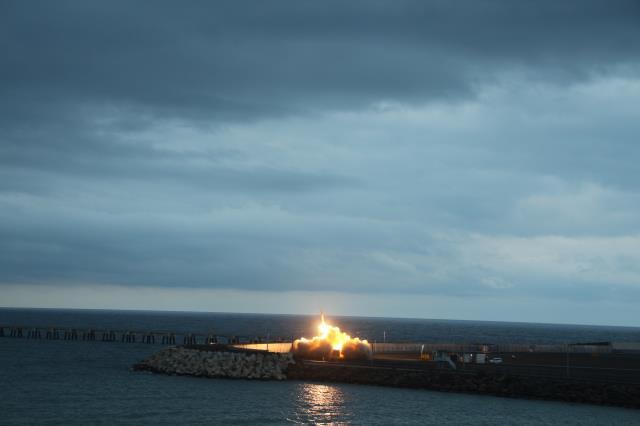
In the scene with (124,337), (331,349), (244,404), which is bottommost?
(244,404)

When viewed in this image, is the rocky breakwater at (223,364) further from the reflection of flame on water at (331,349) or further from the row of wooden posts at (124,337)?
the row of wooden posts at (124,337)

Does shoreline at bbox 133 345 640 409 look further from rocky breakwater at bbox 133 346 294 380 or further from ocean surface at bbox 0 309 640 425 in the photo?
ocean surface at bbox 0 309 640 425

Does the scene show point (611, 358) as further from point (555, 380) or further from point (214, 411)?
point (214, 411)

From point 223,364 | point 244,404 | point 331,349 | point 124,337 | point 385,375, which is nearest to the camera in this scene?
point 244,404

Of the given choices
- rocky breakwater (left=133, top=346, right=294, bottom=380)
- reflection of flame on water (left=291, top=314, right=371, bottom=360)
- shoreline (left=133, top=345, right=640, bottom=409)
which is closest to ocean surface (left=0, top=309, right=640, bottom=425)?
shoreline (left=133, top=345, right=640, bottom=409)

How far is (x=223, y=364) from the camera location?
225ft

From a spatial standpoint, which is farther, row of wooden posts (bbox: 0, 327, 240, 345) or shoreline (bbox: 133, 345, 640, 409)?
row of wooden posts (bbox: 0, 327, 240, 345)

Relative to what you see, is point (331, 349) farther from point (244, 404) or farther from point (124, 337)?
point (124, 337)

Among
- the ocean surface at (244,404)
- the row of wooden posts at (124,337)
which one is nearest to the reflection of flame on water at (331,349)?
the ocean surface at (244,404)

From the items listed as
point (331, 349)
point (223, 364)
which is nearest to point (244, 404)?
point (223, 364)

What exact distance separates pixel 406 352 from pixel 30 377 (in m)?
36.8

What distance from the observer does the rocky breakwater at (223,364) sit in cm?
6681

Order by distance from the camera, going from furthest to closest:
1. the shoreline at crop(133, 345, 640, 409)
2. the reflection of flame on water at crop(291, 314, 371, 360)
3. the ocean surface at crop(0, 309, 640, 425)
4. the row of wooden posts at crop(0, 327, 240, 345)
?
the row of wooden posts at crop(0, 327, 240, 345)
the reflection of flame on water at crop(291, 314, 371, 360)
the shoreline at crop(133, 345, 640, 409)
the ocean surface at crop(0, 309, 640, 425)

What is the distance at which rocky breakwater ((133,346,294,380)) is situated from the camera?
219 feet
